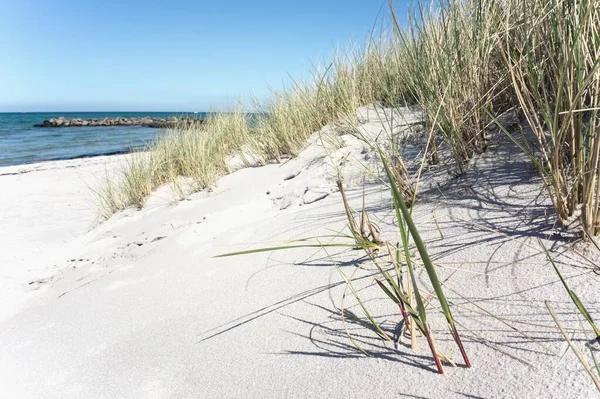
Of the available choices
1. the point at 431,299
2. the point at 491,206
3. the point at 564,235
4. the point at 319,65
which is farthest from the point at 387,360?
the point at 319,65

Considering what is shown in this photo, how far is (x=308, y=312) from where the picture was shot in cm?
103

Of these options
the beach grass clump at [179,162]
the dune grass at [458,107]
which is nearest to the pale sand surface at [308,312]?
the dune grass at [458,107]

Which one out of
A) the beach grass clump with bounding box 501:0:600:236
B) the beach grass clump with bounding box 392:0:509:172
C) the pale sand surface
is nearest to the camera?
the pale sand surface

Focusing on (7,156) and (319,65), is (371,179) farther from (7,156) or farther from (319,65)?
(7,156)

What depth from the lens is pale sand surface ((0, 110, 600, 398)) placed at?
2.36 feet

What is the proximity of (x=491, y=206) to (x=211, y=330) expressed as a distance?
0.90 m

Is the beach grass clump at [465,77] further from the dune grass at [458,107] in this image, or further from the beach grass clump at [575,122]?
the beach grass clump at [575,122]

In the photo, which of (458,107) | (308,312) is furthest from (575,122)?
(308,312)

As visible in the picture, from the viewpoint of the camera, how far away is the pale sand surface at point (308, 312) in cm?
72

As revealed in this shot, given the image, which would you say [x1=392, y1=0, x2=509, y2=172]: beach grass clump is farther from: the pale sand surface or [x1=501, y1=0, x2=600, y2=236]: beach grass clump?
[x1=501, y1=0, x2=600, y2=236]: beach grass clump

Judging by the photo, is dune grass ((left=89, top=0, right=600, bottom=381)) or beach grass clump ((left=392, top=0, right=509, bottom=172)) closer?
dune grass ((left=89, top=0, right=600, bottom=381))

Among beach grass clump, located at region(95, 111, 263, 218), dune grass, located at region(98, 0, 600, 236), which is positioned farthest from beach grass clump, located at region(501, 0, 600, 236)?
beach grass clump, located at region(95, 111, 263, 218)

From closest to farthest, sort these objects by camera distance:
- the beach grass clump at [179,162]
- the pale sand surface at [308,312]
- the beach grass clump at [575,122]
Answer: the pale sand surface at [308,312]
the beach grass clump at [575,122]
the beach grass clump at [179,162]

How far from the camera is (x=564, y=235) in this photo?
92cm
